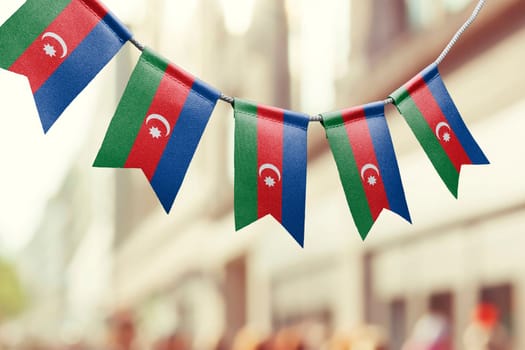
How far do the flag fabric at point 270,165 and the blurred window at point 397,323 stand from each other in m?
9.10

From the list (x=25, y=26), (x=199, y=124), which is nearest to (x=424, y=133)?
(x=199, y=124)

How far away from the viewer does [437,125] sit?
4402mm

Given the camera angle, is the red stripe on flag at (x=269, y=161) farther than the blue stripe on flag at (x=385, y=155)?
No

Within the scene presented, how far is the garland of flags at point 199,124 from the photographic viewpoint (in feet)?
12.6

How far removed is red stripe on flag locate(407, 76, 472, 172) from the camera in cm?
439

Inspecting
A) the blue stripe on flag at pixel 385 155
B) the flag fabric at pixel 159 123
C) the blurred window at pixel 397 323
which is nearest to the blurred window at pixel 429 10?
the blurred window at pixel 397 323

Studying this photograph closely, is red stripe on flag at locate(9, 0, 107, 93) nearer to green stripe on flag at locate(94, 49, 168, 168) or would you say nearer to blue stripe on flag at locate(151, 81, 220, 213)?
green stripe on flag at locate(94, 49, 168, 168)

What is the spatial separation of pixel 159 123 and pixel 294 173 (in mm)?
512

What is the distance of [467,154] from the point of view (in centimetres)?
446

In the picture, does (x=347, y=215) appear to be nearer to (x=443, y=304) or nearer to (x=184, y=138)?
(x=443, y=304)

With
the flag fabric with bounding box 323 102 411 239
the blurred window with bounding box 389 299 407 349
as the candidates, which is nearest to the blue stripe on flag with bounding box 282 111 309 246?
the flag fabric with bounding box 323 102 411 239

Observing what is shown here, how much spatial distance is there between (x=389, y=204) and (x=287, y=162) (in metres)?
0.40

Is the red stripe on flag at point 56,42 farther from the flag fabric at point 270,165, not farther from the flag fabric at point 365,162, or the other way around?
the flag fabric at point 365,162

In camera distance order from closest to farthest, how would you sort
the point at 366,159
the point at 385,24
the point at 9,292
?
the point at 366,159 → the point at 385,24 → the point at 9,292
